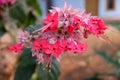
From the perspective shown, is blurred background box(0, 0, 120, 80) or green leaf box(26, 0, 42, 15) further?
green leaf box(26, 0, 42, 15)

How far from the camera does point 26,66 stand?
0.76 metres

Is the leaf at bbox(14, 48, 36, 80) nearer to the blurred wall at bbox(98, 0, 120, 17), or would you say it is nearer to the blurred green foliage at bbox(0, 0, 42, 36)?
the blurred green foliage at bbox(0, 0, 42, 36)

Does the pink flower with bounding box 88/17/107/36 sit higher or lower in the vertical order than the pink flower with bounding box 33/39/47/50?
higher

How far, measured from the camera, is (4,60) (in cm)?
152

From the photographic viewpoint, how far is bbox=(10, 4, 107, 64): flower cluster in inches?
19.9

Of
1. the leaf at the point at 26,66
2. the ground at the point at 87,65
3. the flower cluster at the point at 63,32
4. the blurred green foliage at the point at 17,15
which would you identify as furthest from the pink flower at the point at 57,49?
the ground at the point at 87,65

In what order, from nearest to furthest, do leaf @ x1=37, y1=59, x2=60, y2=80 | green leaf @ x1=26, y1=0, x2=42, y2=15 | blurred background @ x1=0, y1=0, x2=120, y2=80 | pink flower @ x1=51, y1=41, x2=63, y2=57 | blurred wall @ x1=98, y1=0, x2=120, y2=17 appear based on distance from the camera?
pink flower @ x1=51, y1=41, x2=63, y2=57 < leaf @ x1=37, y1=59, x2=60, y2=80 < blurred background @ x1=0, y1=0, x2=120, y2=80 < green leaf @ x1=26, y1=0, x2=42, y2=15 < blurred wall @ x1=98, y1=0, x2=120, y2=17

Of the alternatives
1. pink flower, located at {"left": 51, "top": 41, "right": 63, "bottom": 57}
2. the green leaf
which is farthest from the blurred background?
pink flower, located at {"left": 51, "top": 41, "right": 63, "bottom": 57}

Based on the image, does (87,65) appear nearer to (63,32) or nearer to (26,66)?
(26,66)

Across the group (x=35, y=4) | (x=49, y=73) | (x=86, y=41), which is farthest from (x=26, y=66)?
(x=86, y=41)

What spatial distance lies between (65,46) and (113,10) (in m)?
1.59

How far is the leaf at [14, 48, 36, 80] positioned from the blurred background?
8 cm

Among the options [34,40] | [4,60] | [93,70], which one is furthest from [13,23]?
[93,70]

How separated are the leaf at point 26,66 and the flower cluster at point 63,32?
0.18 m
